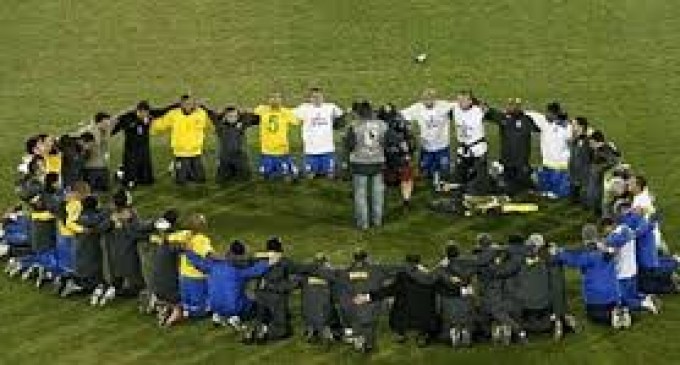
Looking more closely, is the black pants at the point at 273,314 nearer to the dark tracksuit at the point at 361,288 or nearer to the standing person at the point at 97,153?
the dark tracksuit at the point at 361,288

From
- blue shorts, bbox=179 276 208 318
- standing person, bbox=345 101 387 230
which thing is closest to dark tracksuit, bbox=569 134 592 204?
standing person, bbox=345 101 387 230

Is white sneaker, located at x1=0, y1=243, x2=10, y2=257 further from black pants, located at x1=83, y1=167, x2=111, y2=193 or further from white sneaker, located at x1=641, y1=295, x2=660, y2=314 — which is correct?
white sneaker, located at x1=641, y1=295, x2=660, y2=314

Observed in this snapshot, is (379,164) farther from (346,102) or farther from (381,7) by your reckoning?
(381,7)

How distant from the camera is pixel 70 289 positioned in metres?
23.2

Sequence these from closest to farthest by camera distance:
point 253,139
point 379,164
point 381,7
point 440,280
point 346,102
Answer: point 440,280, point 379,164, point 253,139, point 346,102, point 381,7

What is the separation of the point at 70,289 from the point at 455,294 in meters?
6.35

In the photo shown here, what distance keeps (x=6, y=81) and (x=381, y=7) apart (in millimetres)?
10253

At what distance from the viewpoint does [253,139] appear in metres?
30.9

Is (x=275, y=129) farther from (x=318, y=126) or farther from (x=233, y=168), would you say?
(x=233, y=168)

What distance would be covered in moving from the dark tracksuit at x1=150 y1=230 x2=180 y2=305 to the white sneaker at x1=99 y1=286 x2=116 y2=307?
864 millimetres

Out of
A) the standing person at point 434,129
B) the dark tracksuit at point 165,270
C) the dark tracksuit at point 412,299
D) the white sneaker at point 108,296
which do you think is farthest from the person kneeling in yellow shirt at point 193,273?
the standing person at point 434,129

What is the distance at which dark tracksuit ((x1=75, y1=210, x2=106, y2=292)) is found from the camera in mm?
22703

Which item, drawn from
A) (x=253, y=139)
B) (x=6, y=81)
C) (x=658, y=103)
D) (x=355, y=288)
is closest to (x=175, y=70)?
(x=6, y=81)

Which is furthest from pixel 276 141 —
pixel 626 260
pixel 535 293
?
pixel 626 260
